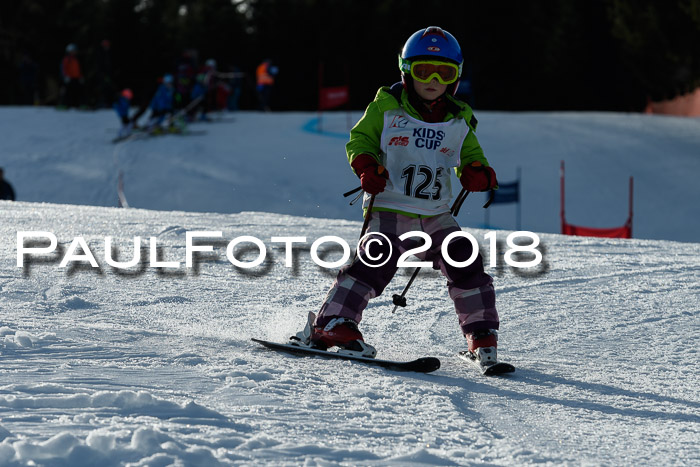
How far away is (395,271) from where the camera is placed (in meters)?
3.70

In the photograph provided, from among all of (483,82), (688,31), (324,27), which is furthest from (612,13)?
(324,27)

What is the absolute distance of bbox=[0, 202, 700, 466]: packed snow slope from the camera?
2.45 m

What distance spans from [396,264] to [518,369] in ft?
2.03

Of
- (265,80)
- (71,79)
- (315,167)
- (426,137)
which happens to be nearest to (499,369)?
(426,137)

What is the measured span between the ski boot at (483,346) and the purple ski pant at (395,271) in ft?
0.08

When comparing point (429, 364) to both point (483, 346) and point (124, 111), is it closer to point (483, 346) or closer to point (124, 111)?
point (483, 346)

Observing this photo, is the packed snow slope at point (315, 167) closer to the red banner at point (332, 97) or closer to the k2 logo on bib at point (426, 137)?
the red banner at point (332, 97)

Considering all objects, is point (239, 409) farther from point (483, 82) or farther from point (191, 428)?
point (483, 82)

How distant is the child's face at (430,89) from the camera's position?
12.2 ft

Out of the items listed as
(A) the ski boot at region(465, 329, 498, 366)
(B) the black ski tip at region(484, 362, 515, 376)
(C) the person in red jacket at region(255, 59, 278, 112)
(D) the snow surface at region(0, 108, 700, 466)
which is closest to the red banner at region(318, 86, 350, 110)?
(C) the person in red jacket at region(255, 59, 278, 112)

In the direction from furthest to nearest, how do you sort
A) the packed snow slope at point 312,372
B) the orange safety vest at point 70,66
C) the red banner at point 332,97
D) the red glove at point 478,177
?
1. the orange safety vest at point 70,66
2. the red banner at point 332,97
3. the red glove at point 478,177
4. the packed snow slope at point 312,372

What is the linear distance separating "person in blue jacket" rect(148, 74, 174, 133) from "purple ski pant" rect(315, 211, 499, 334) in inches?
601

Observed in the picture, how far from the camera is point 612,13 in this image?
3119 cm

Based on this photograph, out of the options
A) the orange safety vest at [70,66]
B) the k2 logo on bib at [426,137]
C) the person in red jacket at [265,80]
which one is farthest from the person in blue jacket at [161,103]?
the k2 logo on bib at [426,137]
